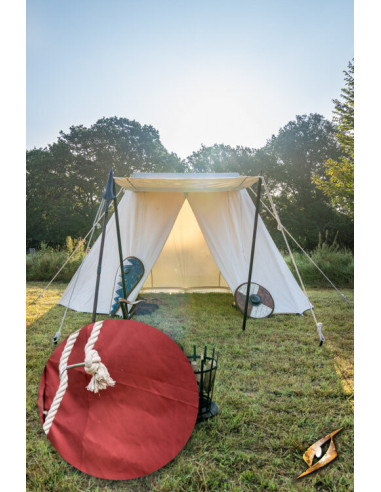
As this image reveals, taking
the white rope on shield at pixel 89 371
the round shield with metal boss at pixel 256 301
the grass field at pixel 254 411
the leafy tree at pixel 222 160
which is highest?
the leafy tree at pixel 222 160

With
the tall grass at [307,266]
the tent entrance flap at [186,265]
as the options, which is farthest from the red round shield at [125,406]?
the tall grass at [307,266]

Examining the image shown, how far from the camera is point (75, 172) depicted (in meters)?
14.5

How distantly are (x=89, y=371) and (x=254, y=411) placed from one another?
1052 mm

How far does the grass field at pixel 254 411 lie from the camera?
4.60 feet

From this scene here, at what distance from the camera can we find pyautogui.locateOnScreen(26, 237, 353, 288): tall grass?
6.22 m

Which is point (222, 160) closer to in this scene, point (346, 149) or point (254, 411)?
point (346, 149)

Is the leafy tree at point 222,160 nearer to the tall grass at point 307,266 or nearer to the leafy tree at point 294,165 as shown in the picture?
the leafy tree at point 294,165

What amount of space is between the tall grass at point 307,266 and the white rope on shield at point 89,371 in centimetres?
545

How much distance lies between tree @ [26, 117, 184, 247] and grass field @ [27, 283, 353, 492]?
10.9 metres

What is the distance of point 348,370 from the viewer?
97.4 inches

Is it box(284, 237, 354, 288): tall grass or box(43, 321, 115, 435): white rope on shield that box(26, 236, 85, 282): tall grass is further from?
box(43, 321, 115, 435): white rope on shield
